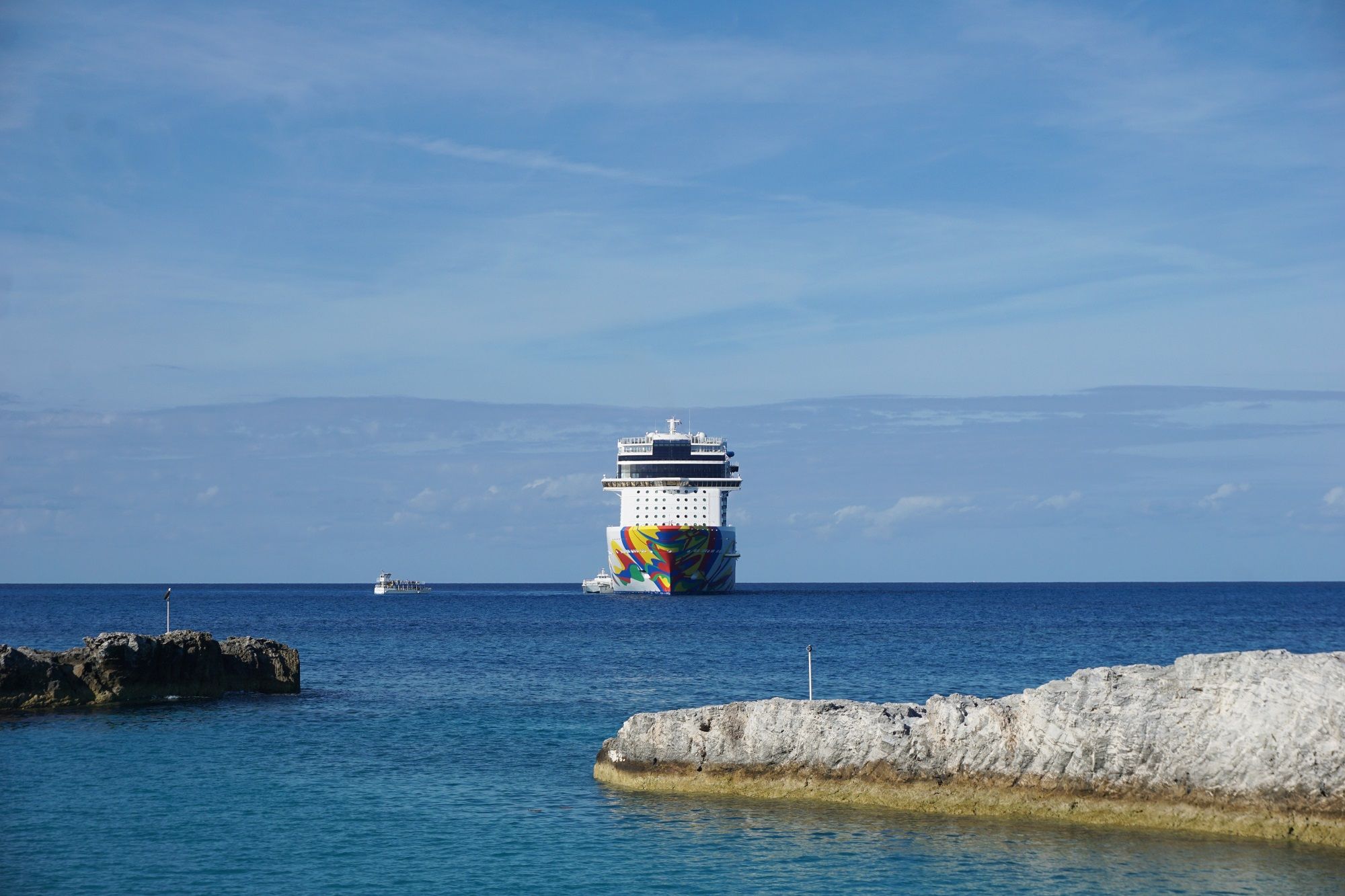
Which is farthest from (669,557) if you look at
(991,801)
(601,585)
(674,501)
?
(991,801)

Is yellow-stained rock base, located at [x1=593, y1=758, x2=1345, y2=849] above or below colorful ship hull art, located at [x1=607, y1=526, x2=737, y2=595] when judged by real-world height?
below

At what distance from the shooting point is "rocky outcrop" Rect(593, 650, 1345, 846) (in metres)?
16.8

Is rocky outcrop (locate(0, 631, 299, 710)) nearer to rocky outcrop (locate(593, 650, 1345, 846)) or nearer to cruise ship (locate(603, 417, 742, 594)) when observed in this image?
rocky outcrop (locate(593, 650, 1345, 846))

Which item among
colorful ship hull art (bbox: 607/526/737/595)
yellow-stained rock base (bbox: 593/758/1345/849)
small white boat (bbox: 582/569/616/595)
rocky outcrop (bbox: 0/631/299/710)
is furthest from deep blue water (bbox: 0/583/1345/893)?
small white boat (bbox: 582/569/616/595)

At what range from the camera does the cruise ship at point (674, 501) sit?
9831cm

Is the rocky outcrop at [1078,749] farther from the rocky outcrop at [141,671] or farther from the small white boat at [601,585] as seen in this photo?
the small white boat at [601,585]

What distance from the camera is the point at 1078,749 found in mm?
18344

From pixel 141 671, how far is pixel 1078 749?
25182 mm

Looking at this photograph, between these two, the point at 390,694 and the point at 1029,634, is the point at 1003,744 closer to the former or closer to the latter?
the point at 390,694

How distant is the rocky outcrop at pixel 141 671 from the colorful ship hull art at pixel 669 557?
5826cm

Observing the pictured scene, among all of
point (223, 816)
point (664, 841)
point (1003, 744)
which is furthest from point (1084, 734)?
point (223, 816)

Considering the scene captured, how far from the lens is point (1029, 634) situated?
6328cm

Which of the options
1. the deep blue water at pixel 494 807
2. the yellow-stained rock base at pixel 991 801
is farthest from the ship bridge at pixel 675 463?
the yellow-stained rock base at pixel 991 801

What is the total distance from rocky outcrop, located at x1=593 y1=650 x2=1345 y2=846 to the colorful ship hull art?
72419 mm
